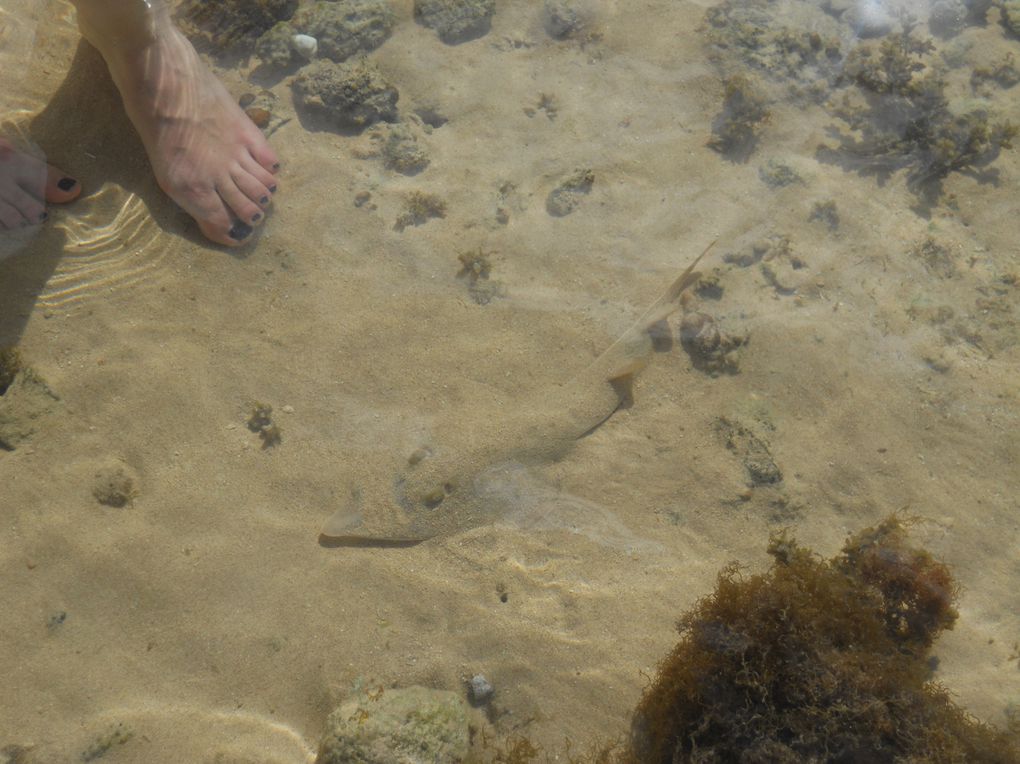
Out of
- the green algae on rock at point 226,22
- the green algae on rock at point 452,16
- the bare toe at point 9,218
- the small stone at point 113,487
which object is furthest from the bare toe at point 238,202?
the green algae on rock at point 452,16

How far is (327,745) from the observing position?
2.96 meters

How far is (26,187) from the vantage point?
4.01 metres

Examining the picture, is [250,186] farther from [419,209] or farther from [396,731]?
[396,731]

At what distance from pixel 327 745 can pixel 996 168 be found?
18.5ft

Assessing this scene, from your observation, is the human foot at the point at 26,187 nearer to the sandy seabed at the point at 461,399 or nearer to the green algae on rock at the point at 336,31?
the sandy seabed at the point at 461,399

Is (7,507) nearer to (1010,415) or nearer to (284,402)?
(284,402)

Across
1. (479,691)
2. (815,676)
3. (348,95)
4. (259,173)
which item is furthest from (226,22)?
(815,676)

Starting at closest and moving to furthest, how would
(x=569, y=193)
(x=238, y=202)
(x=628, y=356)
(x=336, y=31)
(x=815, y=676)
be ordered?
(x=815, y=676) → (x=628, y=356) → (x=238, y=202) → (x=569, y=193) → (x=336, y=31)

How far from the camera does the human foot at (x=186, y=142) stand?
4125 millimetres

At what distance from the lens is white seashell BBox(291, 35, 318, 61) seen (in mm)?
4832

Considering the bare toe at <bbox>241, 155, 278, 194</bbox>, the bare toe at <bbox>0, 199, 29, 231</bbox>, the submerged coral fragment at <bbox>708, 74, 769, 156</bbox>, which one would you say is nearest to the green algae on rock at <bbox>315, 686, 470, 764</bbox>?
the bare toe at <bbox>241, 155, 278, 194</bbox>

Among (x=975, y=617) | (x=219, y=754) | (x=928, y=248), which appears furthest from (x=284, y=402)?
(x=928, y=248)

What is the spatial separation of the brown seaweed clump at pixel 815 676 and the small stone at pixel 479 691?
0.72m

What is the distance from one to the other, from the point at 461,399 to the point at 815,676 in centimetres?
225
